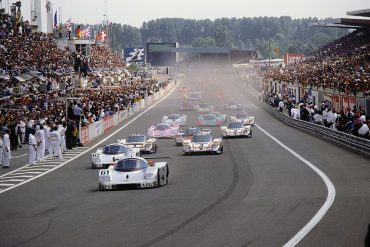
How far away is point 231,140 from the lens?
48.1 metres

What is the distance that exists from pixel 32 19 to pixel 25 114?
172 ft

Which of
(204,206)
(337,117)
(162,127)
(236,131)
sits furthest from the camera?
(162,127)

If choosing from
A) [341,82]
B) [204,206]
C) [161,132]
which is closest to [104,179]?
[204,206]

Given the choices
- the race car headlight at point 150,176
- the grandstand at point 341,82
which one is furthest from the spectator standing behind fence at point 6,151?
the grandstand at point 341,82

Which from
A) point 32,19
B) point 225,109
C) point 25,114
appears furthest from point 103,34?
point 25,114

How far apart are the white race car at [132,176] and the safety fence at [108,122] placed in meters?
22.5

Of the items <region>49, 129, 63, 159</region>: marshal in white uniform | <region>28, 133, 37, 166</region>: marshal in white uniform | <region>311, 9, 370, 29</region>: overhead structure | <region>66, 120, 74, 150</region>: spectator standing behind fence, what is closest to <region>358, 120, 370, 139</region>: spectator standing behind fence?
<region>49, 129, 63, 159</region>: marshal in white uniform

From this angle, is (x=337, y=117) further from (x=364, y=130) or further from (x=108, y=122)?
(x=108, y=122)

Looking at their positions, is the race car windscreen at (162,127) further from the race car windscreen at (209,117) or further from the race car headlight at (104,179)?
the race car headlight at (104,179)

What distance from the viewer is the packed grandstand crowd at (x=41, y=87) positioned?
4641 centimetres

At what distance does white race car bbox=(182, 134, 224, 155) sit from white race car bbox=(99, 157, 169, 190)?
37.4 feet

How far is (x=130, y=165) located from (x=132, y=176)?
0.70 metres

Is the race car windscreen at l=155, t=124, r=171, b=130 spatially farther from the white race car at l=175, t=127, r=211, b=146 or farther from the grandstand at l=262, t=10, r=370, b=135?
the grandstand at l=262, t=10, r=370, b=135

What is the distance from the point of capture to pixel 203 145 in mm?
38312
